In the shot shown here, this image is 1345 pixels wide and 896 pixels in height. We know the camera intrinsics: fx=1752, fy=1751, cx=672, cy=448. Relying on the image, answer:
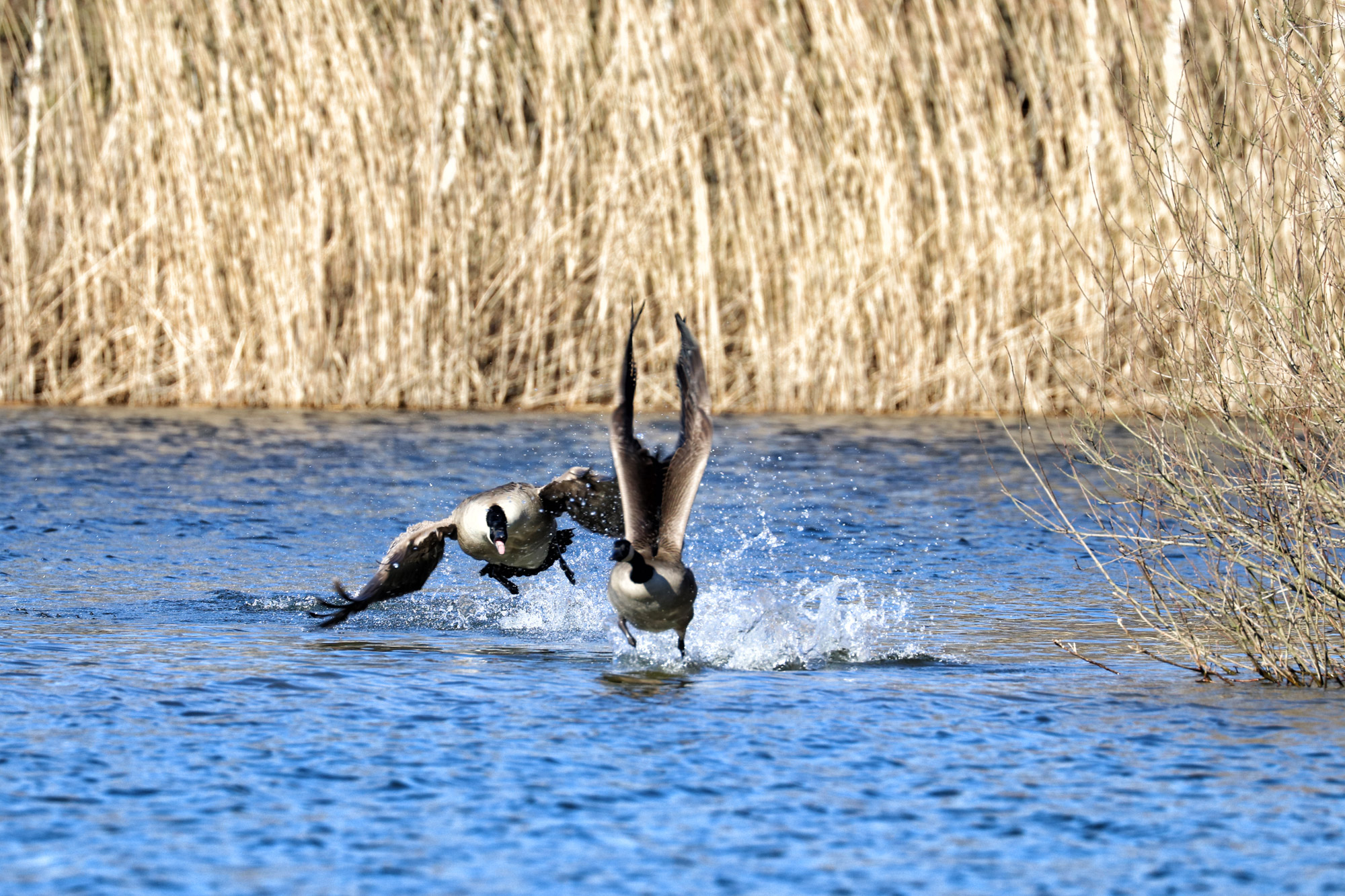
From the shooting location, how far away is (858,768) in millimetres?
5891

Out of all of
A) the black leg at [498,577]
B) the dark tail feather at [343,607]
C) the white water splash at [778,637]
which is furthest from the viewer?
the black leg at [498,577]

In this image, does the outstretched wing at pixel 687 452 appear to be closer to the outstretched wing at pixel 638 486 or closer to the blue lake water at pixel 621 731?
the outstretched wing at pixel 638 486

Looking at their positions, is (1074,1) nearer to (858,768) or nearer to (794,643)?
(794,643)

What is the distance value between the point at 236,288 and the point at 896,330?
6354mm

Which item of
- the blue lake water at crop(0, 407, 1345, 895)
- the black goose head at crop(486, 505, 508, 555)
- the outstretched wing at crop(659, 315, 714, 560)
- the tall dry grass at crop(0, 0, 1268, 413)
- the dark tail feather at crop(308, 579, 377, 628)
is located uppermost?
the tall dry grass at crop(0, 0, 1268, 413)

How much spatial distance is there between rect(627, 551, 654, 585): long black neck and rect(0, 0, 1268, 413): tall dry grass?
9496mm

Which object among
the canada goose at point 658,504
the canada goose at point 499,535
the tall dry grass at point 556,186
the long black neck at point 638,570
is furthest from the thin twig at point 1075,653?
the tall dry grass at point 556,186

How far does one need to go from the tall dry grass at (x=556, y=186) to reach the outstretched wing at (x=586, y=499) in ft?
25.3

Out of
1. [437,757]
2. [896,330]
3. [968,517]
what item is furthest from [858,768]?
[896,330]

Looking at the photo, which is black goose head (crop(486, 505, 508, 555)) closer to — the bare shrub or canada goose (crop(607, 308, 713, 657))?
canada goose (crop(607, 308, 713, 657))

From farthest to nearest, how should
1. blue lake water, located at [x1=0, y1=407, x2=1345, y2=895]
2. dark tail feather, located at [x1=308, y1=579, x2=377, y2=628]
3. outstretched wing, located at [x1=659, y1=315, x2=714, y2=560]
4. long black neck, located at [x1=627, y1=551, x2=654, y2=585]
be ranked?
1. dark tail feather, located at [x1=308, y1=579, x2=377, y2=628]
2. outstretched wing, located at [x1=659, y1=315, x2=714, y2=560]
3. long black neck, located at [x1=627, y1=551, x2=654, y2=585]
4. blue lake water, located at [x1=0, y1=407, x2=1345, y2=895]

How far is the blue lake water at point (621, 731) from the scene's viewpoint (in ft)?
16.2

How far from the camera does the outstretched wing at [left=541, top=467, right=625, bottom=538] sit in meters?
8.80

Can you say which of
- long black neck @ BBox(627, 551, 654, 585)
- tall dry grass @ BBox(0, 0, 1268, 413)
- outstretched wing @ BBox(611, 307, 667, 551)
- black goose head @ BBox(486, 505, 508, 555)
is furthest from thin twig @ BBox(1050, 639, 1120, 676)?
tall dry grass @ BBox(0, 0, 1268, 413)
